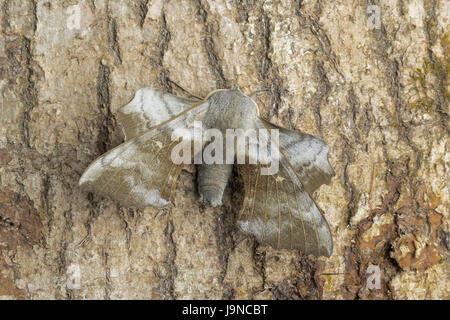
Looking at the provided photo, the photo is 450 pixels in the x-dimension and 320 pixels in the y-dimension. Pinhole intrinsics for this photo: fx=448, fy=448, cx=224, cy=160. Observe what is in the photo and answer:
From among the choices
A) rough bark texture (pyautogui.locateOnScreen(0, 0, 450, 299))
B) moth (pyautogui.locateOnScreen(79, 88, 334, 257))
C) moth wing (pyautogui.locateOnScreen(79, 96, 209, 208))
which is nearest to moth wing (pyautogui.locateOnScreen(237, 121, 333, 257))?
moth (pyautogui.locateOnScreen(79, 88, 334, 257))

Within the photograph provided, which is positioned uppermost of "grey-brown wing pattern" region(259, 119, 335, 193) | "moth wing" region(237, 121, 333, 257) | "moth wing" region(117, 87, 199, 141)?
"moth wing" region(117, 87, 199, 141)

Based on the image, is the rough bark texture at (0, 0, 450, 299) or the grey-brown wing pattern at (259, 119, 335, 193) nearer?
the grey-brown wing pattern at (259, 119, 335, 193)

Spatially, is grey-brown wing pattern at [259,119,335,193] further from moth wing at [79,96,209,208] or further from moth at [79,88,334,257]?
moth wing at [79,96,209,208]

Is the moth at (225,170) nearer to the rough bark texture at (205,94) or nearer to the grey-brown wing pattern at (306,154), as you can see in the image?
the grey-brown wing pattern at (306,154)

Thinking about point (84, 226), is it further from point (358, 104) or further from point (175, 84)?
point (358, 104)

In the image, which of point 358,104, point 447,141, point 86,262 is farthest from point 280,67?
point 86,262

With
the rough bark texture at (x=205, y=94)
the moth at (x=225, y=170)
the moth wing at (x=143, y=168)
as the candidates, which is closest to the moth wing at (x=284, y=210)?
the moth at (x=225, y=170)

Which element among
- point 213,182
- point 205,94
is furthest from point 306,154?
point 205,94

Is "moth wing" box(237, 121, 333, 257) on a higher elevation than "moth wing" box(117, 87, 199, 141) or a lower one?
lower
